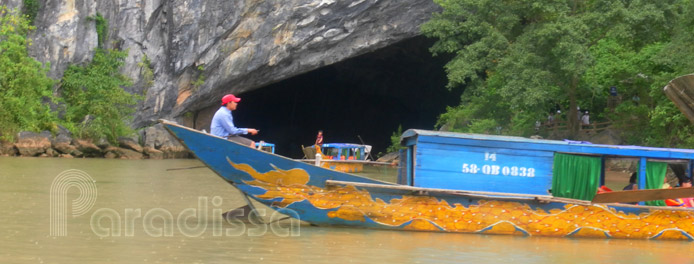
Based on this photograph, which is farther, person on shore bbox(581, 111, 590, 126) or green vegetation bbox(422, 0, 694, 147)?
person on shore bbox(581, 111, 590, 126)

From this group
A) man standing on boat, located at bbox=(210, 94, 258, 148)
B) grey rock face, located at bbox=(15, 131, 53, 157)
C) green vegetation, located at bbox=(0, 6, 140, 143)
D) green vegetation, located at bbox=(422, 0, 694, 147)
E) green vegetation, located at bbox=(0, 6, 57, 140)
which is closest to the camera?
man standing on boat, located at bbox=(210, 94, 258, 148)

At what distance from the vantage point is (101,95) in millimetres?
30516

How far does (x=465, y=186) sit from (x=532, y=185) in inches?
32.4

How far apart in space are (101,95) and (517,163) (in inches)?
925

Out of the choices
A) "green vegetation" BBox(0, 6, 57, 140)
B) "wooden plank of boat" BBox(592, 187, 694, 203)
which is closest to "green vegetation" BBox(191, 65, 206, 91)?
"green vegetation" BBox(0, 6, 57, 140)

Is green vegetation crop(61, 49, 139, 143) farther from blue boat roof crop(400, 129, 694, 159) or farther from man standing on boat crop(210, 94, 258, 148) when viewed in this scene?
blue boat roof crop(400, 129, 694, 159)

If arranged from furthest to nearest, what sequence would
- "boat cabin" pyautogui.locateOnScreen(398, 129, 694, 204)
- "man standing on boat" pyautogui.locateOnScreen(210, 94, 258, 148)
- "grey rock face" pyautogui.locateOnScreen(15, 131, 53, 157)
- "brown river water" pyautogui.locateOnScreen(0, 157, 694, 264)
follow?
"grey rock face" pyautogui.locateOnScreen(15, 131, 53, 157), "boat cabin" pyautogui.locateOnScreen(398, 129, 694, 204), "man standing on boat" pyautogui.locateOnScreen(210, 94, 258, 148), "brown river water" pyautogui.locateOnScreen(0, 157, 694, 264)

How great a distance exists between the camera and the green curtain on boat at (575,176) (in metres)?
10.0

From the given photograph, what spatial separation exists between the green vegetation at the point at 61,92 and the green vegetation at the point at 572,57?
11.7 meters

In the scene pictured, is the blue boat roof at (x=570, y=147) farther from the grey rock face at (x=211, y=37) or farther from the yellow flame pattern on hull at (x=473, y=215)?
the grey rock face at (x=211, y=37)

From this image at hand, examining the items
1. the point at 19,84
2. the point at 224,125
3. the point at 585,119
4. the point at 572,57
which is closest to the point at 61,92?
the point at 19,84

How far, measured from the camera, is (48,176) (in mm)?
15641

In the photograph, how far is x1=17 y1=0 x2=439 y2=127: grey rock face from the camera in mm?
30297

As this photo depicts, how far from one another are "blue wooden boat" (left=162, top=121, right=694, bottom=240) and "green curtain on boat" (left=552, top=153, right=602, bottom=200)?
0.5 inches
